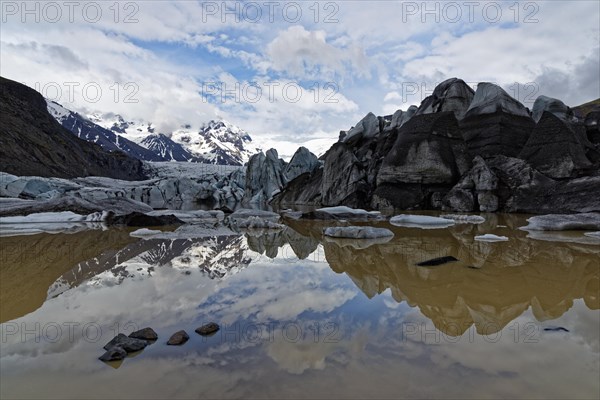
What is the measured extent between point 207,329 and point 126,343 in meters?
0.59

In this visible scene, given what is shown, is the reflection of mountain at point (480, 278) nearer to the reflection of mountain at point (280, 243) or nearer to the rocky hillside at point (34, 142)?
the reflection of mountain at point (280, 243)

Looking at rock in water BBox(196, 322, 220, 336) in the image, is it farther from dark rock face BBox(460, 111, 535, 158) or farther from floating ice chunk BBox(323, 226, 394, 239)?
dark rock face BBox(460, 111, 535, 158)

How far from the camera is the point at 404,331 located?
2854 millimetres

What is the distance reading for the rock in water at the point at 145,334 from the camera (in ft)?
8.88

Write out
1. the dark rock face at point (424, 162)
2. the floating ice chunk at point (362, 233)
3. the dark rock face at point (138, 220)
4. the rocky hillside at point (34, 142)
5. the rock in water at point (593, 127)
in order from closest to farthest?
1. the floating ice chunk at point (362, 233)
2. the dark rock face at point (138, 220)
3. the dark rock face at point (424, 162)
4. the rock in water at point (593, 127)
5. the rocky hillside at point (34, 142)

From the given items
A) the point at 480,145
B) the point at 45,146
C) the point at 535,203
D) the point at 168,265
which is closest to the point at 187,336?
the point at 168,265

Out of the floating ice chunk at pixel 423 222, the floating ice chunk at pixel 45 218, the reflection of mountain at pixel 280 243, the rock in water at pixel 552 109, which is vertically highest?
the rock in water at pixel 552 109

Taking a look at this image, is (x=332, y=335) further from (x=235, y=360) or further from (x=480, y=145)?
(x=480, y=145)

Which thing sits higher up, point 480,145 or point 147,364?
point 480,145

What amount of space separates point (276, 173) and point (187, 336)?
145ft

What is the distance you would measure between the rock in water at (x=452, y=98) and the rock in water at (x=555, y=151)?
7134 millimetres

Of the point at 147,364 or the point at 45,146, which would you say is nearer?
the point at 147,364

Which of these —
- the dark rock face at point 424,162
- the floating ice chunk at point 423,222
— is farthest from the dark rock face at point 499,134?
the floating ice chunk at point 423,222

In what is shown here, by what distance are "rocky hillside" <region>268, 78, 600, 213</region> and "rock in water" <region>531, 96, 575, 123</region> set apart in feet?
0.30
